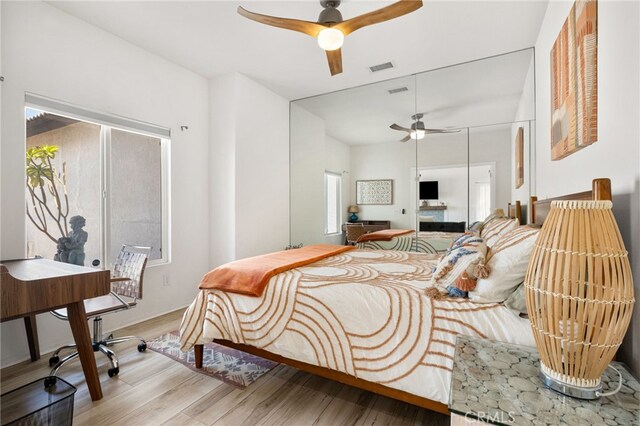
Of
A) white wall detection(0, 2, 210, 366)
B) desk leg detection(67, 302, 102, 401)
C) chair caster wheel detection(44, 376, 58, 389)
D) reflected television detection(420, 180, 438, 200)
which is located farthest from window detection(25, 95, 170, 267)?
reflected television detection(420, 180, 438, 200)

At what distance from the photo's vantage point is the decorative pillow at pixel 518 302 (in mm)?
1263

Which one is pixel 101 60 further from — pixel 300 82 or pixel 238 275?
pixel 238 275

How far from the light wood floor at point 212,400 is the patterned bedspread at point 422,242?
80.5 inches

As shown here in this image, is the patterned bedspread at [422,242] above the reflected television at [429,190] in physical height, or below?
below

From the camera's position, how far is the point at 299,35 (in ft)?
9.04

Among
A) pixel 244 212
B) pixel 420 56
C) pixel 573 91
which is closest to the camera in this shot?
pixel 573 91

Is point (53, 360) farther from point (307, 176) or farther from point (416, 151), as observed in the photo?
point (416, 151)

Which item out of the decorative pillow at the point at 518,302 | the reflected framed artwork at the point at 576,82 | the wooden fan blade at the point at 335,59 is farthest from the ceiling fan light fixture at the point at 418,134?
the decorative pillow at the point at 518,302

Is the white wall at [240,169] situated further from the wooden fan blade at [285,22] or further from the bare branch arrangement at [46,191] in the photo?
the wooden fan blade at [285,22]

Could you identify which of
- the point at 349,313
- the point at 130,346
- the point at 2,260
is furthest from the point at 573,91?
the point at 2,260

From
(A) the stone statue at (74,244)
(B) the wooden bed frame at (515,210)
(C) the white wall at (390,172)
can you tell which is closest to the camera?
(A) the stone statue at (74,244)

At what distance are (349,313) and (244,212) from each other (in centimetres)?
239

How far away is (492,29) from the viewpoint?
2.66m

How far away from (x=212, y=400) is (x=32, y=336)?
158 centimetres
